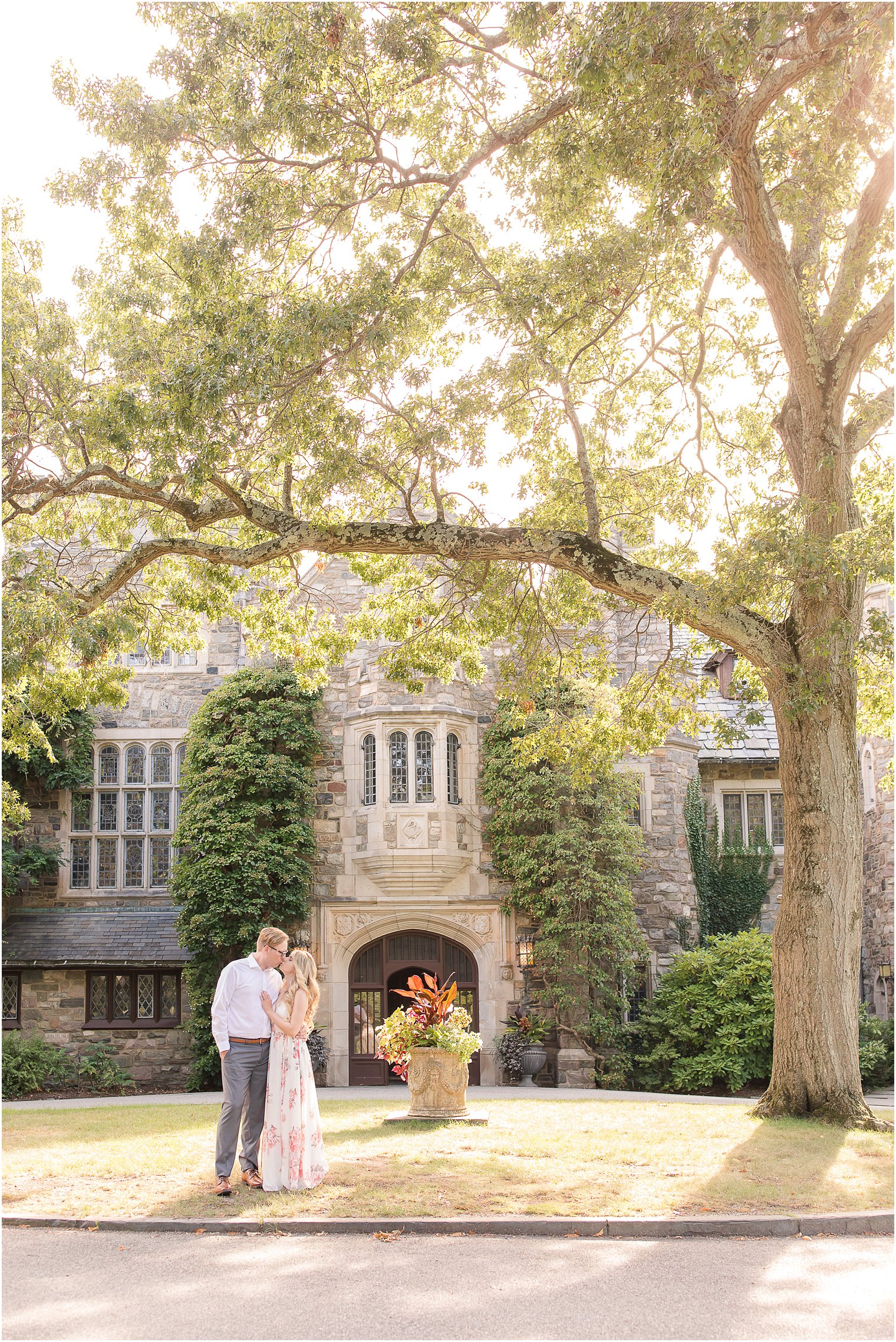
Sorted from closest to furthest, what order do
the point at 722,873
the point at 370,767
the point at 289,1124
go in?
the point at 289,1124 < the point at 370,767 < the point at 722,873

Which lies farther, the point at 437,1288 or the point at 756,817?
the point at 756,817

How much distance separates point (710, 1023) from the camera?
1742cm

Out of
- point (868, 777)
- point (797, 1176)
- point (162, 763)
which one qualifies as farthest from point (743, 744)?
point (797, 1176)

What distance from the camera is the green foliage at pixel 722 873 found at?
66.9ft

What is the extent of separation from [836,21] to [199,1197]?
28.9 feet

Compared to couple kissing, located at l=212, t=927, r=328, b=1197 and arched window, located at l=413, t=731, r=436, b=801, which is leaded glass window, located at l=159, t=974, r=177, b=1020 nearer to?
arched window, located at l=413, t=731, r=436, b=801

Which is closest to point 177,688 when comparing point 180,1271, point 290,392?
point 290,392

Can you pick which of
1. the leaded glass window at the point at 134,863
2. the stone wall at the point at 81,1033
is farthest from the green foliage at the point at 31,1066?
the leaded glass window at the point at 134,863

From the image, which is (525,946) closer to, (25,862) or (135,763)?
(135,763)

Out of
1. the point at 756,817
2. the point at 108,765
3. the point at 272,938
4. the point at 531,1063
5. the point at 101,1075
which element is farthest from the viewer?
the point at 756,817

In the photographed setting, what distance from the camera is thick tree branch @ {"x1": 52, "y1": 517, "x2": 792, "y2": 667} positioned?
10.8 meters

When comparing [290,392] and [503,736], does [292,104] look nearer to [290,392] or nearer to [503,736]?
[290,392]

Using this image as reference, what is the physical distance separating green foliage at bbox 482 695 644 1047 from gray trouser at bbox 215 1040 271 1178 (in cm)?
1080

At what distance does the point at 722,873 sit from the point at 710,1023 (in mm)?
3822
